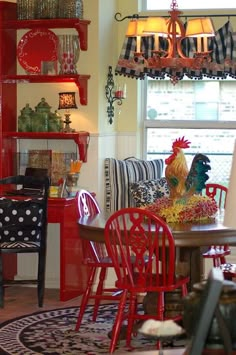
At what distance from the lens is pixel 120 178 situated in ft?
22.3

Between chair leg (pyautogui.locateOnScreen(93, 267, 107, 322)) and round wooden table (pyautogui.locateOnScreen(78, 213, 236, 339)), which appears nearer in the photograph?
round wooden table (pyautogui.locateOnScreen(78, 213, 236, 339))

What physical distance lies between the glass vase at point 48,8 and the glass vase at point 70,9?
43mm

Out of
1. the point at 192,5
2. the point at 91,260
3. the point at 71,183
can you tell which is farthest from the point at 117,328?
the point at 192,5

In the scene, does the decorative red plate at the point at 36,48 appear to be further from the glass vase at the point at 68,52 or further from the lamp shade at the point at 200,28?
the lamp shade at the point at 200,28

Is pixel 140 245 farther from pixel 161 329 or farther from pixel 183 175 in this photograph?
pixel 161 329

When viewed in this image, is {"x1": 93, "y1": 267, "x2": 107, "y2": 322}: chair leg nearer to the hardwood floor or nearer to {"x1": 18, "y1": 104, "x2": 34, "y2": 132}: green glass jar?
the hardwood floor

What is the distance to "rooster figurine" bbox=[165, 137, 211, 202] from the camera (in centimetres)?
502

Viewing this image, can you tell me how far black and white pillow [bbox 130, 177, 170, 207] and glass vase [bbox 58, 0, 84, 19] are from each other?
1492 mm

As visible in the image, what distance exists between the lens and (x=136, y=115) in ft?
23.4

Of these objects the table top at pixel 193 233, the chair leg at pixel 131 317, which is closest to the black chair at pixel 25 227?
the table top at pixel 193 233

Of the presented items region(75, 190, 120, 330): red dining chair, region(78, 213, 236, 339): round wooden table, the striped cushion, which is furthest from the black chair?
the striped cushion

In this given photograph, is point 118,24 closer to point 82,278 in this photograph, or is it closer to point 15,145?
point 15,145

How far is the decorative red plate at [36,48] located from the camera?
6.67 m

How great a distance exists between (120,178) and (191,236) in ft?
7.42
